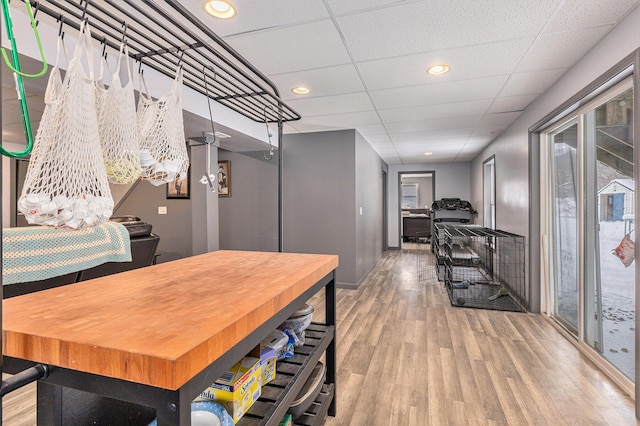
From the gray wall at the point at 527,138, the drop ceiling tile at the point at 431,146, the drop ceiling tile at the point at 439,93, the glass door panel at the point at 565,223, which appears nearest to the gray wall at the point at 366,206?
the drop ceiling tile at the point at 431,146

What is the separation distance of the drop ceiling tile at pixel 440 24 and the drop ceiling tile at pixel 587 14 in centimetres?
7

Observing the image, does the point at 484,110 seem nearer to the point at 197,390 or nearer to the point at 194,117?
the point at 194,117

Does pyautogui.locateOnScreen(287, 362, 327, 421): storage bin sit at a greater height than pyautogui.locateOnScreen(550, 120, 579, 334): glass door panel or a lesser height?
lesser

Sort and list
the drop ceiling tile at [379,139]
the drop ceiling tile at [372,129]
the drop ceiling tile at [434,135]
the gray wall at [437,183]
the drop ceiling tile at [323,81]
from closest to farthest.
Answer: the drop ceiling tile at [323,81] → the drop ceiling tile at [372,129] → the drop ceiling tile at [434,135] → the drop ceiling tile at [379,139] → the gray wall at [437,183]

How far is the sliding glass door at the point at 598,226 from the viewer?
2.00 m

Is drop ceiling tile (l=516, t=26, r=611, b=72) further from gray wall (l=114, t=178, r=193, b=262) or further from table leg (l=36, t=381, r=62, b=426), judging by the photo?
gray wall (l=114, t=178, r=193, b=262)

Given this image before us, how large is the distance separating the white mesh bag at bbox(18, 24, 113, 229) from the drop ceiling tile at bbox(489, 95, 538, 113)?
11.3 ft

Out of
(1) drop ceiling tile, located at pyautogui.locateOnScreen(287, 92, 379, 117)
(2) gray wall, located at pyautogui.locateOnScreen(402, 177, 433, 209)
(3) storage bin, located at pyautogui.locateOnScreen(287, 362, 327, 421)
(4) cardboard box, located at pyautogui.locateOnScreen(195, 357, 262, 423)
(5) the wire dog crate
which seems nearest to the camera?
(4) cardboard box, located at pyautogui.locateOnScreen(195, 357, 262, 423)

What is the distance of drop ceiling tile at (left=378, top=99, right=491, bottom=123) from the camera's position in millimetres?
3360

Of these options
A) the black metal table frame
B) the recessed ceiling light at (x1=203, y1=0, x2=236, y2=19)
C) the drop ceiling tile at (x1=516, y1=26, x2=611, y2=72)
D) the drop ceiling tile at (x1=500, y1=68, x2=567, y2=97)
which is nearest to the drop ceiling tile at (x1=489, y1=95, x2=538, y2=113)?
the drop ceiling tile at (x1=500, y1=68, x2=567, y2=97)

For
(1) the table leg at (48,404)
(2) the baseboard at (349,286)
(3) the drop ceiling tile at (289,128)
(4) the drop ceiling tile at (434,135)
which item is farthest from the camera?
(4) the drop ceiling tile at (434,135)

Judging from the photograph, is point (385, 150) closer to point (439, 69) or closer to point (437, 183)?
point (437, 183)

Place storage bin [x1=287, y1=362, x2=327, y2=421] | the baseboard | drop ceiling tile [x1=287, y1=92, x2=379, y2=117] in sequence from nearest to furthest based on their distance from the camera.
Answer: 1. storage bin [x1=287, y1=362, x2=327, y2=421]
2. drop ceiling tile [x1=287, y1=92, x2=379, y2=117]
3. the baseboard

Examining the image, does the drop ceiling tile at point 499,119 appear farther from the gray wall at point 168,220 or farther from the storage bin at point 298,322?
the gray wall at point 168,220
